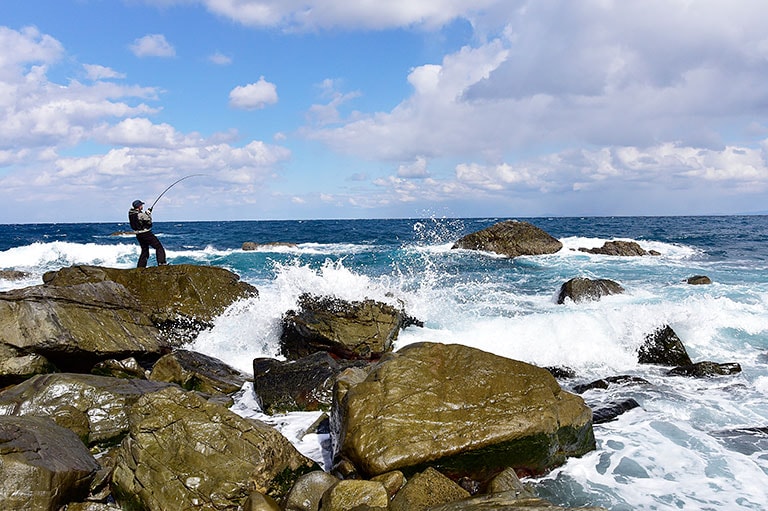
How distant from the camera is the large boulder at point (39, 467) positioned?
388 centimetres

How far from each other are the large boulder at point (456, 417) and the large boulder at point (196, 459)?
0.76 m

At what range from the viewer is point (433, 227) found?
→ 45969 mm

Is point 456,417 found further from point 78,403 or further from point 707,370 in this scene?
point 707,370

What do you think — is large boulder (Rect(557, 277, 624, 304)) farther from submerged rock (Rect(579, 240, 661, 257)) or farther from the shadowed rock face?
submerged rock (Rect(579, 240, 661, 257))

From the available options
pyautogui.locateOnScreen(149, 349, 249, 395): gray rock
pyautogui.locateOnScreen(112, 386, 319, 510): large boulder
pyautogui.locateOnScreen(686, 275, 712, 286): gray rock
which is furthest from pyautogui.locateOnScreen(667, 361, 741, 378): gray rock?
pyautogui.locateOnScreen(686, 275, 712, 286): gray rock

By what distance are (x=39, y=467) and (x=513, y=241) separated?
27.7 metres

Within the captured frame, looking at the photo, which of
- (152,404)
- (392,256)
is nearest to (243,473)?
(152,404)

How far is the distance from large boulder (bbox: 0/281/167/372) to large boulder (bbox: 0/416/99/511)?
281cm

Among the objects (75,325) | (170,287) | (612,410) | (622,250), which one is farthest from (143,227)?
(622,250)

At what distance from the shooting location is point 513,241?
29.6m

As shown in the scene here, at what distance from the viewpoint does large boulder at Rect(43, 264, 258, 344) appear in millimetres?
10109

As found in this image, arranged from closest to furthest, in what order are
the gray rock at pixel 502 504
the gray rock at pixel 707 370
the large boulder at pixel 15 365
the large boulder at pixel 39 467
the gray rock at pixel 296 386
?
the gray rock at pixel 502 504
the large boulder at pixel 39 467
the large boulder at pixel 15 365
the gray rock at pixel 296 386
the gray rock at pixel 707 370

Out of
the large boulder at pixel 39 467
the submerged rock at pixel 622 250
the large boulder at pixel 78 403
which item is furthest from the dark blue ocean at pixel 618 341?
the submerged rock at pixel 622 250

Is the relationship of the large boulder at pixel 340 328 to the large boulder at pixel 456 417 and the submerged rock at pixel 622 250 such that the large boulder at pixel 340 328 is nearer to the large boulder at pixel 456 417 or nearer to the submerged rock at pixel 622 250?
the large boulder at pixel 456 417
